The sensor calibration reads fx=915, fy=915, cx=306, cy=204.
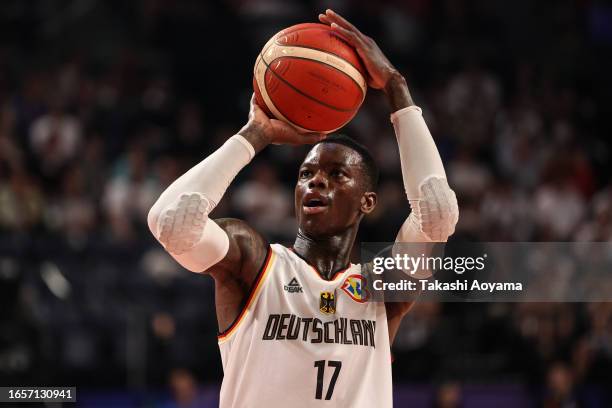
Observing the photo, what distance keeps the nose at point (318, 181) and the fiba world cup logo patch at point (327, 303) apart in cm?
51

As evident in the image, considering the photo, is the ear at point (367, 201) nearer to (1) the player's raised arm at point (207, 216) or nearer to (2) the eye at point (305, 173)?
(2) the eye at point (305, 173)

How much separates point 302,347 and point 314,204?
2.32 feet

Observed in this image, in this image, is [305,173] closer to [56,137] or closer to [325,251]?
[325,251]

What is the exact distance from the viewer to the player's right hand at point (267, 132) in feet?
13.9

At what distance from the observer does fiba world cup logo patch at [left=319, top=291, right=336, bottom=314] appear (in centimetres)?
419

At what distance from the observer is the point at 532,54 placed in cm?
1477

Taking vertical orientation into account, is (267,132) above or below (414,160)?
A: above

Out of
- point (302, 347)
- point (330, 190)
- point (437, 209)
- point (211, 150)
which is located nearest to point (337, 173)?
point (330, 190)

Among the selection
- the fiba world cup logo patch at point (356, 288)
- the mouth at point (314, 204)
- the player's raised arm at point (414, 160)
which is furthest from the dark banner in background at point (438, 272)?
the mouth at point (314, 204)

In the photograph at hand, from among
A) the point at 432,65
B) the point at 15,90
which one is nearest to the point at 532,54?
the point at 432,65

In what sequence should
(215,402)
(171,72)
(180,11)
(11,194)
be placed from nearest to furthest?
(215,402), (11,194), (171,72), (180,11)

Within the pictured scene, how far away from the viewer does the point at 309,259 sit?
440 cm

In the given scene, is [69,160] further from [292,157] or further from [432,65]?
[432,65]

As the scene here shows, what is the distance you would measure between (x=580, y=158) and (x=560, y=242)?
222cm
